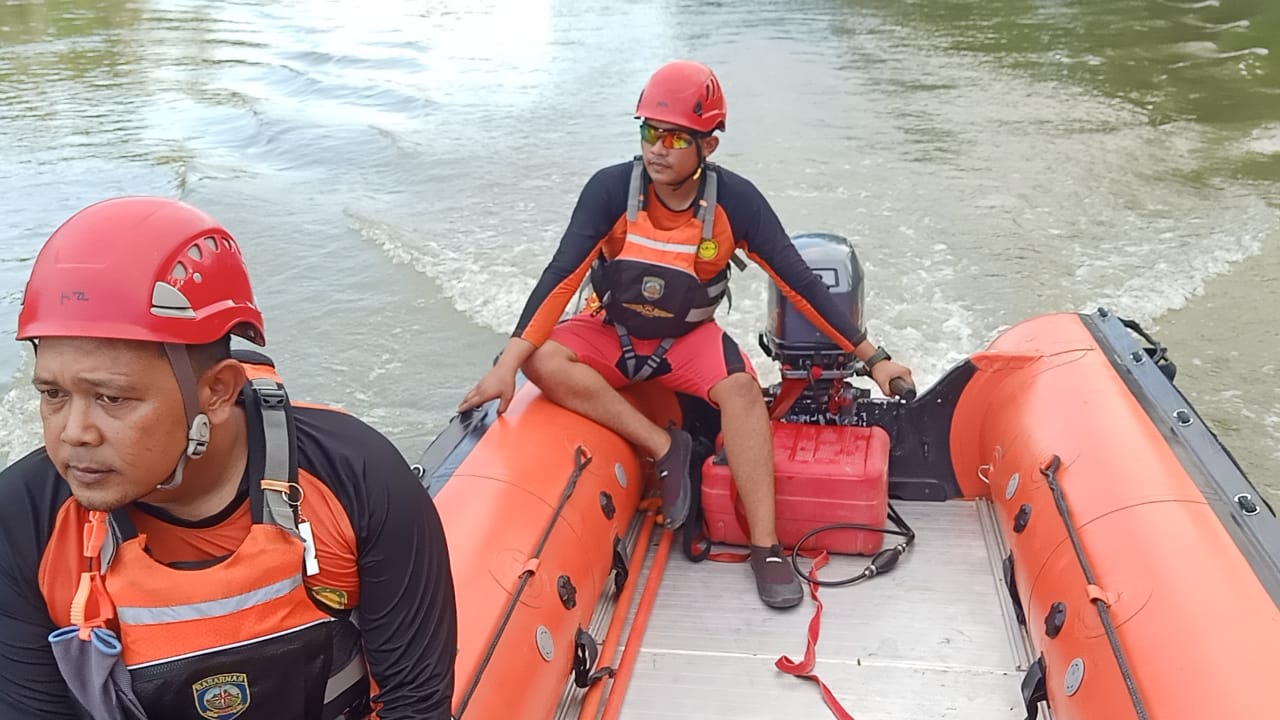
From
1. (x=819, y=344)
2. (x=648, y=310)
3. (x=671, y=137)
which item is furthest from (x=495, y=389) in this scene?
(x=819, y=344)

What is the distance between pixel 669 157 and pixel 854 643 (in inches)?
46.2

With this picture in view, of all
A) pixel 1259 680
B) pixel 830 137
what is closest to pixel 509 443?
pixel 1259 680

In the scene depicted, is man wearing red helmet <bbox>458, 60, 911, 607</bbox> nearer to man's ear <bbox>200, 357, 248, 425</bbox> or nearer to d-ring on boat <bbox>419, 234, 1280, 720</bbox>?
d-ring on boat <bbox>419, 234, 1280, 720</bbox>

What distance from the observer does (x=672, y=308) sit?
272 cm

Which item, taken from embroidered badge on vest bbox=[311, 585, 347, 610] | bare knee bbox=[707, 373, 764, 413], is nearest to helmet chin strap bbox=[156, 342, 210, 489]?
embroidered badge on vest bbox=[311, 585, 347, 610]

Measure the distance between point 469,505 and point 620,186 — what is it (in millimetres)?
897

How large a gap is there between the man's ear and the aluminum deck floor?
1271mm

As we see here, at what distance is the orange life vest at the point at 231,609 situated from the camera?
1.18 metres

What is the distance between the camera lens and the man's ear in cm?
113

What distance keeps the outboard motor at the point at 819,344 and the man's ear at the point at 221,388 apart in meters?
1.92

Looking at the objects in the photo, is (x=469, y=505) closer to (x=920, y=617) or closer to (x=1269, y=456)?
(x=920, y=617)

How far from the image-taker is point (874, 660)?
234 centimetres

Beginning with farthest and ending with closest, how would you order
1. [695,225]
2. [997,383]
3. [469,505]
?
1. [997,383]
2. [695,225]
3. [469,505]

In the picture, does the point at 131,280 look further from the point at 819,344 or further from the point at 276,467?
the point at 819,344
